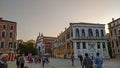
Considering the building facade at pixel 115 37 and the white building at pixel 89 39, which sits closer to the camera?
the white building at pixel 89 39

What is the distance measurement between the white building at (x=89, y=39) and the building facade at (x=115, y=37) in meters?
3.38

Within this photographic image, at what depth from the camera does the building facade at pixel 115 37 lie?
172 ft

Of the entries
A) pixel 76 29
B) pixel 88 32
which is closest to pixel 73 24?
pixel 76 29

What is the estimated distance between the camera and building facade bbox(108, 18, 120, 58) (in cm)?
5231

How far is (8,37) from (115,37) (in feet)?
108

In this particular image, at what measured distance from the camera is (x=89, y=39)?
171ft

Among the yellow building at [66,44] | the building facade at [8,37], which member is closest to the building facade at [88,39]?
the yellow building at [66,44]

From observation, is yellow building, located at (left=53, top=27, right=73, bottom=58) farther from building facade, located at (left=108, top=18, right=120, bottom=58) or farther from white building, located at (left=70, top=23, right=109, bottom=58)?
building facade, located at (left=108, top=18, right=120, bottom=58)

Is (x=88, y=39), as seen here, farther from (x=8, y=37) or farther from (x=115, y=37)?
(x=8, y=37)

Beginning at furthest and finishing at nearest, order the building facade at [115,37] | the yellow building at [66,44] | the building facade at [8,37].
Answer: the yellow building at [66,44]
the building facade at [115,37]
the building facade at [8,37]

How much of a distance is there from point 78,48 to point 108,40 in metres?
14.5

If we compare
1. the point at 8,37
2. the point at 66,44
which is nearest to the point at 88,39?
the point at 66,44

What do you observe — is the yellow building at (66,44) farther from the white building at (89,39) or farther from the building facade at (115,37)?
the building facade at (115,37)

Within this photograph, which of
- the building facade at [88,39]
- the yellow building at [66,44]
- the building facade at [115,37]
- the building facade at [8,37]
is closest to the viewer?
the building facade at [8,37]
